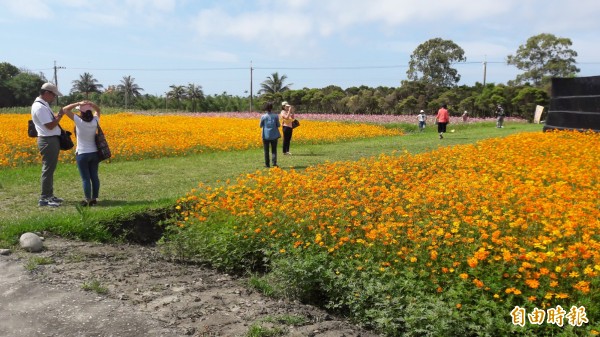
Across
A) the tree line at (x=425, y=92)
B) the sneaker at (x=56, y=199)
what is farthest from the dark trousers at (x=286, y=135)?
the tree line at (x=425, y=92)

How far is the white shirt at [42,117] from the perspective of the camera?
272 inches

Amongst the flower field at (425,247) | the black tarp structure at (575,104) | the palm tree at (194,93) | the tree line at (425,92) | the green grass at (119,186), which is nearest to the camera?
the flower field at (425,247)

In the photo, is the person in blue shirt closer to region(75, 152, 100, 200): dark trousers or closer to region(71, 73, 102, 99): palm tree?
region(75, 152, 100, 200): dark trousers

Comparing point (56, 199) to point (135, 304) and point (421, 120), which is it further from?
point (421, 120)

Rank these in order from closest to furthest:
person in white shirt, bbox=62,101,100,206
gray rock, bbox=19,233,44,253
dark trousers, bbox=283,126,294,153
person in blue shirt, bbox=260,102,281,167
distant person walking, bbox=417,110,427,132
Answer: gray rock, bbox=19,233,44,253 → person in white shirt, bbox=62,101,100,206 → person in blue shirt, bbox=260,102,281,167 → dark trousers, bbox=283,126,294,153 → distant person walking, bbox=417,110,427,132

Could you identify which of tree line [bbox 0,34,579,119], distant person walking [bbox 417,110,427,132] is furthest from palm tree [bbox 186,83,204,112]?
distant person walking [bbox 417,110,427,132]

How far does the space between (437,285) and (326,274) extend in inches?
36.9

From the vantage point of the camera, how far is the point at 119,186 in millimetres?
8953

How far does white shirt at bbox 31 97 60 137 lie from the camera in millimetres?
6914

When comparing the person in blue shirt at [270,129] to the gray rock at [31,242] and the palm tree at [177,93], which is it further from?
the palm tree at [177,93]

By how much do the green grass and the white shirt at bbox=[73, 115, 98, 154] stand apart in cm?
81

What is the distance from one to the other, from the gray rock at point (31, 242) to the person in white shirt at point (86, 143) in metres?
1.73

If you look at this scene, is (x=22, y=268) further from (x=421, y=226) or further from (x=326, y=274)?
(x=421, y=226)

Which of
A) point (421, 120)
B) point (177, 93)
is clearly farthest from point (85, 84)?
point (421, 120)
